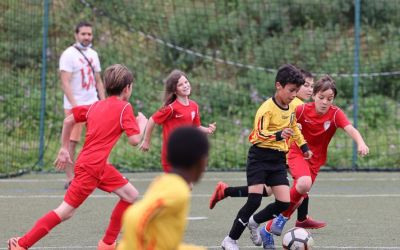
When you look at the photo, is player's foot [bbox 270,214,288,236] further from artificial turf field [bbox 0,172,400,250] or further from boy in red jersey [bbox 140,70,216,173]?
boy in red jersey [bbox 140,70,216,173]

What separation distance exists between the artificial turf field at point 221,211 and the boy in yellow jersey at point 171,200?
3419 mm

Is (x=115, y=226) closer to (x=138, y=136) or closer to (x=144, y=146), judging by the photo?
(x=138, y=136)

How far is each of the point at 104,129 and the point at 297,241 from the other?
1.66 m

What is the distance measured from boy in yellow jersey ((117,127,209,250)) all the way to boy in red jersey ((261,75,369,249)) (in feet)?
12.8

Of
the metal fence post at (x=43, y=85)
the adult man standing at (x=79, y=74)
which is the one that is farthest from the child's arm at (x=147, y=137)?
the metal fence post at (x=43, y=85)

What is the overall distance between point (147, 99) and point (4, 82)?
2287 millimetres

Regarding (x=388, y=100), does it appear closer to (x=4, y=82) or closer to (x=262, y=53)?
(x=262, y=53)

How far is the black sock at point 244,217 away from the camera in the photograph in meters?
7.79

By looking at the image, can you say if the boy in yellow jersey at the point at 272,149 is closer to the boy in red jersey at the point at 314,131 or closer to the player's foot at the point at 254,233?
the player's foot at the point at 254,233

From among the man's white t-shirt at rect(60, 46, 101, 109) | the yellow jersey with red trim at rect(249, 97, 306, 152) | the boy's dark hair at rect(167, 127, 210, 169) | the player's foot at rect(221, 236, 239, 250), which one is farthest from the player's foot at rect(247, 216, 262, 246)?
the man's white t-shirt at rect(60, 46, 101, 109)

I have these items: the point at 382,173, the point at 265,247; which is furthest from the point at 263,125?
the point at 382,173

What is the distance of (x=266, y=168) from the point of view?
798 centimetres

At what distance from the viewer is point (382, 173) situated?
13.9 meters

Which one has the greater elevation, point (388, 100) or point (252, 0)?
point (252, 0)
